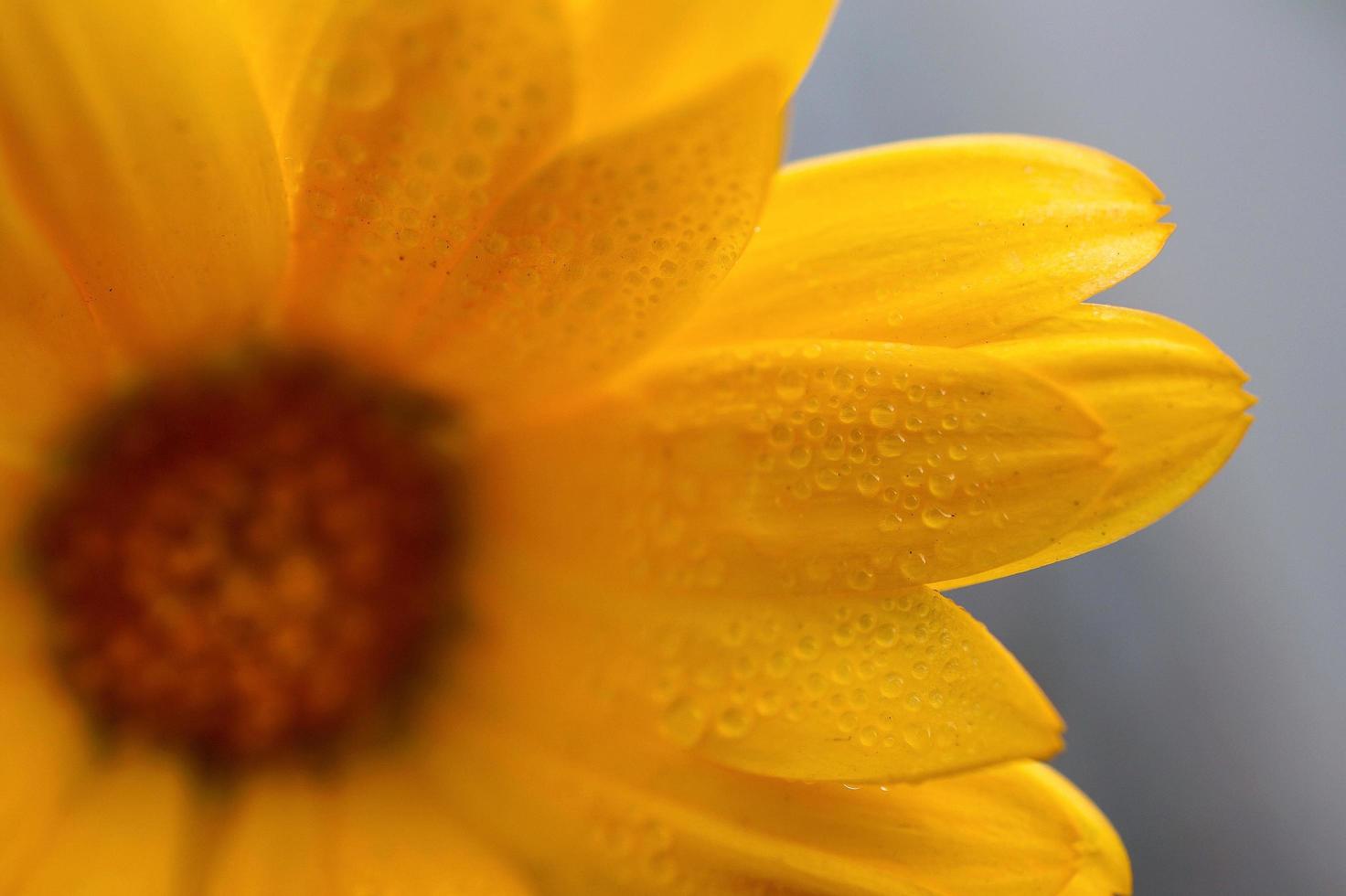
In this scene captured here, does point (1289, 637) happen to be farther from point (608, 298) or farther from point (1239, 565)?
point (608, 298)

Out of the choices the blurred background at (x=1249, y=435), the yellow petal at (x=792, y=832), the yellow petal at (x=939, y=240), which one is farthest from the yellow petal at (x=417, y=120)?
the blurred background at (x=1249, y=435)

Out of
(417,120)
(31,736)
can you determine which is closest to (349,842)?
(31,736)

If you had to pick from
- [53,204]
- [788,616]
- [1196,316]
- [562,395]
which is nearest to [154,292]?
[53,204]

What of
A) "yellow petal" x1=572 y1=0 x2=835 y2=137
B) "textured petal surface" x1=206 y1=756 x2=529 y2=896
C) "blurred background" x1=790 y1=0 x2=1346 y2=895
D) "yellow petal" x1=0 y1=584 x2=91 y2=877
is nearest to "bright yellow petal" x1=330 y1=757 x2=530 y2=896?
"textured petal surface" x1=206 y1=756 x2=529 y2=896

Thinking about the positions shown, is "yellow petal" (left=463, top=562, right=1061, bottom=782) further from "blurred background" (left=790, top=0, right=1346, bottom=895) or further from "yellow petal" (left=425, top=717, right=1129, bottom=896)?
"blurred background" (left=790, top=0, right=1346, bottom=895)

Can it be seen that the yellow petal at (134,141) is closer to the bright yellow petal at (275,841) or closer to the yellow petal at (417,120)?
the yellow petal at (417,120)
